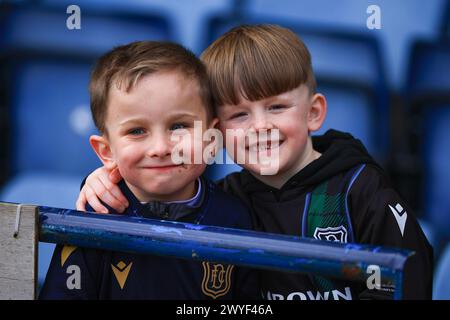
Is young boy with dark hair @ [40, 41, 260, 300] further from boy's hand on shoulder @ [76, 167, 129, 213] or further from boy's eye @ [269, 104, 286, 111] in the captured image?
boy's eye @ [269, 104, 286, 111]

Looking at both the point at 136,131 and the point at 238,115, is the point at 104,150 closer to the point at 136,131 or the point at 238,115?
the point at 136,131

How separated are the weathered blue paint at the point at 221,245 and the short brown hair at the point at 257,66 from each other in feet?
1.56

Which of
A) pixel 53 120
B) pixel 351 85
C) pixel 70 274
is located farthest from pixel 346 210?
pixel 53 120

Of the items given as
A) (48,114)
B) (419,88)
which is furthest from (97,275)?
(419,88)

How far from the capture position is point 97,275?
64.2 inches

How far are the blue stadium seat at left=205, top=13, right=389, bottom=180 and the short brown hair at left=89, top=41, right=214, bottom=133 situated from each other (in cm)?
137

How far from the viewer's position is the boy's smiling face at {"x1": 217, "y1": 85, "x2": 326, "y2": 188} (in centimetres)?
176

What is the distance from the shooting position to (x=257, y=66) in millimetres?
1771

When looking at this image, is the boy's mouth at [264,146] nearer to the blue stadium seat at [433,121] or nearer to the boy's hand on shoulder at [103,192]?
the boy's hand on shoulder at [103,192]

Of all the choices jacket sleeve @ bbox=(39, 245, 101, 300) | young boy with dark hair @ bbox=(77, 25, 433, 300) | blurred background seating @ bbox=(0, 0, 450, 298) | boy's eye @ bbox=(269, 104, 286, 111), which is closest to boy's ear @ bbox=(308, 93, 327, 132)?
young boy with dark hair @ bbox=(77, 25, 433, 300)

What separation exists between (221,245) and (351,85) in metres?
1.87
